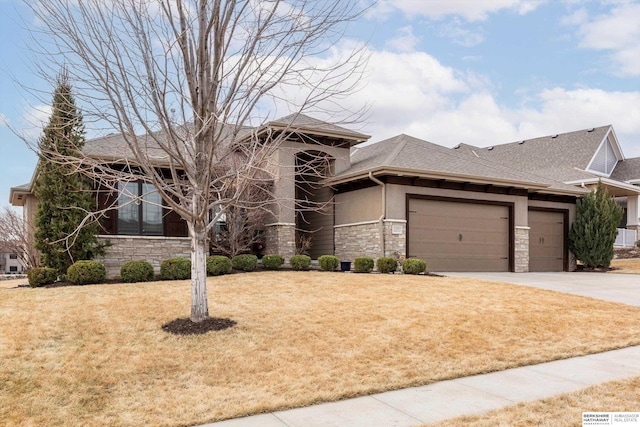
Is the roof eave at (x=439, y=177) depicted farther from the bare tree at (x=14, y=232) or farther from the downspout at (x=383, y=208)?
the bare tree at (x=14, y=232)

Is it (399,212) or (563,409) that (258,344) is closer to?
(563,409)

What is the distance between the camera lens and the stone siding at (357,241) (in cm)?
1586

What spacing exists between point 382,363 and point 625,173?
28799 mm


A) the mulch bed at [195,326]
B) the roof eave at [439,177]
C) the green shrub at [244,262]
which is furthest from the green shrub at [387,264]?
the mulch bed at [195,326]

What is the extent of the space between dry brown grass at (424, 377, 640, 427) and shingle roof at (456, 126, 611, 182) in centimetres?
2142

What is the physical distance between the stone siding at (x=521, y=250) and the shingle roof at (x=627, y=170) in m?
14.2

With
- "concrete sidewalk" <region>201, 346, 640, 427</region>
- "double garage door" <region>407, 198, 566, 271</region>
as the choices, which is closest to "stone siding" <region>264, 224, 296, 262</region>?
"double garage door" <region>407, 198, 566, 271</region>

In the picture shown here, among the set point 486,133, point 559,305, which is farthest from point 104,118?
point 486,133

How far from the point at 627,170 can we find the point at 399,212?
20.9m

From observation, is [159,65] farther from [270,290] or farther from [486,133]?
[486,133]

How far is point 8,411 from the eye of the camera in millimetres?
4938

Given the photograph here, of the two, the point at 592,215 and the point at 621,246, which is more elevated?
the point at 592,215

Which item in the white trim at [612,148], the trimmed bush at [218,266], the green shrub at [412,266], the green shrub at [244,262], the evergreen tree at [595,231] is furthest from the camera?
the white trim at [612,148]

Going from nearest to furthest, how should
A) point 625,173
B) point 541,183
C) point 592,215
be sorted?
point 541,183
point 592,215
point 625,173
